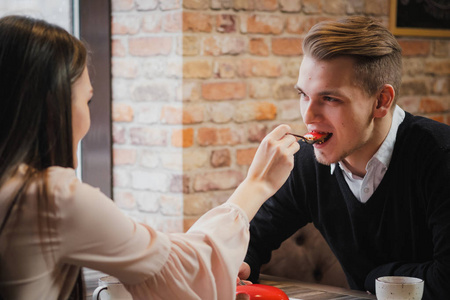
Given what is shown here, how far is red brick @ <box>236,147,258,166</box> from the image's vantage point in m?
2.70

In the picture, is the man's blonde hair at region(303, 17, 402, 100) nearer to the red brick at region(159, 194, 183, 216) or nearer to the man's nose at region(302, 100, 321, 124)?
the man's nose at region(302, 100, 321, 124)

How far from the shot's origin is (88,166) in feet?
9.14

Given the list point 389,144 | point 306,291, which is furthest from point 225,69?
point 306,291

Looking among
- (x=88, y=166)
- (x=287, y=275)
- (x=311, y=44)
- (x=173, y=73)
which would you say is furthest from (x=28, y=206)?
(x=88, y=166)

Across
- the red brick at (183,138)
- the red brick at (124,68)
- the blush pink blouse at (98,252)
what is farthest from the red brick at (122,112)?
the blush pink blouse at (98,252)

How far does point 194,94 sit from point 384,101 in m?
0.89

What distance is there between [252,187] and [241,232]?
0.14 m

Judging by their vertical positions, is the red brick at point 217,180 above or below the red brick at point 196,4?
below

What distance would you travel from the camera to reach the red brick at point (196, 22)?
2.51 meters

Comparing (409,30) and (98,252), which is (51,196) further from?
(409,30)

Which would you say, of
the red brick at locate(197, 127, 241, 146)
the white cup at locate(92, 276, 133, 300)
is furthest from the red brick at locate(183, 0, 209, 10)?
the white cup at locate(92, 276, 133, 300)

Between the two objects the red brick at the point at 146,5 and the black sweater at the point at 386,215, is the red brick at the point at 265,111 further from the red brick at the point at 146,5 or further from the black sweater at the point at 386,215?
the black sweater at the point at 386,215

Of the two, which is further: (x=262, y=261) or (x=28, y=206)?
(x=262, y=261)

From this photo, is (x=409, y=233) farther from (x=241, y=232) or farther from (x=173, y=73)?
(x=173, y=73)
